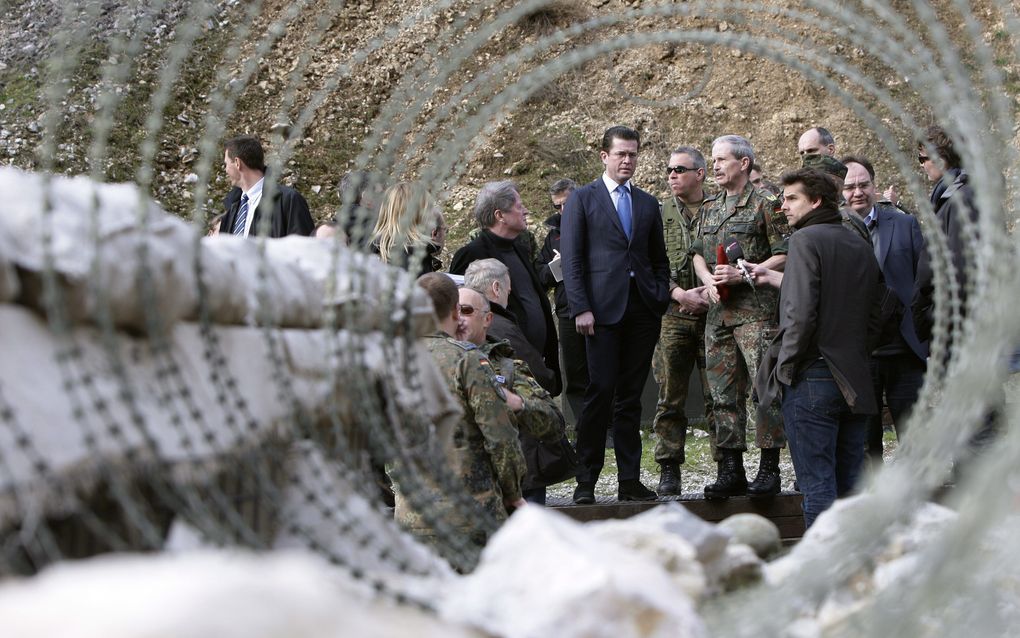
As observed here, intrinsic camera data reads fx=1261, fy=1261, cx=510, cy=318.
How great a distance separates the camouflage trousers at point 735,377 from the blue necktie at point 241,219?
2.40 metres

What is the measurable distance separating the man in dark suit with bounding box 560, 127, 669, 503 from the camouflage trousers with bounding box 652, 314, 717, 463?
5.5 inches

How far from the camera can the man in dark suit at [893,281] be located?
622 centimetres

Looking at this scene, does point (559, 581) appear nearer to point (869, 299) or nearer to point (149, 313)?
point (149, 313)

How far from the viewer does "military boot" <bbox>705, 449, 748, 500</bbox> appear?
6.36 m

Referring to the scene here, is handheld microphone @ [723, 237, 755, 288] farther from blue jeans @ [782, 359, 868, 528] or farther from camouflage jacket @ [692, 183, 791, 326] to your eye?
blue jeans @ [782, 359, 868, 528]

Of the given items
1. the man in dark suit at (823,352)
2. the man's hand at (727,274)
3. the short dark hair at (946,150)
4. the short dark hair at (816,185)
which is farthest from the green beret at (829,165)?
the man in dark suit at (823,352)

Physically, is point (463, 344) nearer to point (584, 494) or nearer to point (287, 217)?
point (287, 217)

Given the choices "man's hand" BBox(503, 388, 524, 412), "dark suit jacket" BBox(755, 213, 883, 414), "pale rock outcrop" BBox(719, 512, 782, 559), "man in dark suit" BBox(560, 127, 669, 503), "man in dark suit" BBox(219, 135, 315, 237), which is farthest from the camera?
"man in dark suit" BBox(560, 127, 669, 503)

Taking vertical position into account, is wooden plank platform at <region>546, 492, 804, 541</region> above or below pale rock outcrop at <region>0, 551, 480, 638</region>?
below

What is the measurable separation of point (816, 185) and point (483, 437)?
192 centimetres

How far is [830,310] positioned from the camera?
5191mm

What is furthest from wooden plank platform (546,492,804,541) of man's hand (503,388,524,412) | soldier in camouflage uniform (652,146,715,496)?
man's hand (503,388,524,412)

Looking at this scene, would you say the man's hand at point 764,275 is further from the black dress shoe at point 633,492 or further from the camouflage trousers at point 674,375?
the black dress shoe at point 633,492

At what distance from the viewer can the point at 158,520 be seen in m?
2.44
